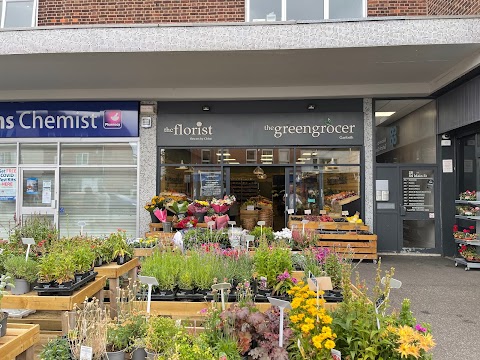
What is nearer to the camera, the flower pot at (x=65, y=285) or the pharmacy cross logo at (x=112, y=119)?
the flower pot at (x=65, y=285)

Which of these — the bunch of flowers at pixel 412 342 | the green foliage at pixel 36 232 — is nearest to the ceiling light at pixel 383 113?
the green foliage at pixel 36 232

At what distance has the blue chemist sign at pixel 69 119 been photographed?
9312 mm

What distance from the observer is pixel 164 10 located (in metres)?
8.84

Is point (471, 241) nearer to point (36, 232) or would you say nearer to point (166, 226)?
point (166, 226)

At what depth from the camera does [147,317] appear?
2.69 meters

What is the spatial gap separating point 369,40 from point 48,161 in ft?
25.5

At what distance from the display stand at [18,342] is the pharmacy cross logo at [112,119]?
707 centimetres

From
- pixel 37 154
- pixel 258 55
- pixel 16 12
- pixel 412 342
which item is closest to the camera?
pixel 412 342

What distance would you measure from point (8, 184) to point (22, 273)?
7.34m

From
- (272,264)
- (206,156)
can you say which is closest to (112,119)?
(206,156)

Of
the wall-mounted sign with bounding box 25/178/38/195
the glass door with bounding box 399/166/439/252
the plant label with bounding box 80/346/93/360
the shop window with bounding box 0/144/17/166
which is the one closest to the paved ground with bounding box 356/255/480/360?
the glass door with bounding box 399/166/439/252

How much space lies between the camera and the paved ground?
3936mm

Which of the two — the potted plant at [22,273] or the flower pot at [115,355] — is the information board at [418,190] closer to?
the potted plant at [22,273]

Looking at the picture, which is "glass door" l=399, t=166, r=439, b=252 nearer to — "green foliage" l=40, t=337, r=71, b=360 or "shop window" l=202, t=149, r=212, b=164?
"shop window" l=202, t=149, r=212, b=164
